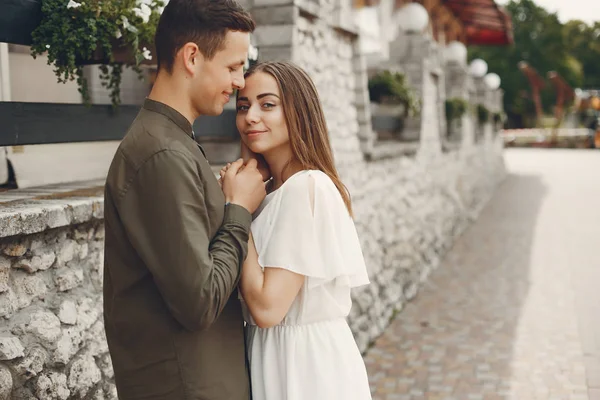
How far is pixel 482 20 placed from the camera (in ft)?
48.1

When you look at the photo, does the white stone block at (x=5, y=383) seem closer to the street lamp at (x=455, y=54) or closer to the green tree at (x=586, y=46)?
the street lamp at (x=455, y=54)

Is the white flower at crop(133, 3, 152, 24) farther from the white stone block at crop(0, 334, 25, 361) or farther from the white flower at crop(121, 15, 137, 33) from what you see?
the white stone block at crop(0, 334, 25, 361)

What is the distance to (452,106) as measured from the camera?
33.3ft

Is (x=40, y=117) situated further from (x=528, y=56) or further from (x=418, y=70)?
(x=528, y=56)

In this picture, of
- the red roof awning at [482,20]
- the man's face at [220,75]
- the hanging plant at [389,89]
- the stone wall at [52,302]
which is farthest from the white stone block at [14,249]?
the red roof awning at [482,20]

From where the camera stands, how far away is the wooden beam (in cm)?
298

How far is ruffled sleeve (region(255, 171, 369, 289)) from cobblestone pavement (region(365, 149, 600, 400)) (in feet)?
9.81

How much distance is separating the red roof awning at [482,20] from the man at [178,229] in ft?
38.9

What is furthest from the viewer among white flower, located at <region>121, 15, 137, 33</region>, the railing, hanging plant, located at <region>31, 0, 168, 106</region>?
white flower, located at <region>121, 15, 137, 33</region>

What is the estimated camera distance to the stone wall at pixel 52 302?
2.43m

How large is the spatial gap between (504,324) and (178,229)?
523 cm

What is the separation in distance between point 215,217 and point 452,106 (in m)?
8.95

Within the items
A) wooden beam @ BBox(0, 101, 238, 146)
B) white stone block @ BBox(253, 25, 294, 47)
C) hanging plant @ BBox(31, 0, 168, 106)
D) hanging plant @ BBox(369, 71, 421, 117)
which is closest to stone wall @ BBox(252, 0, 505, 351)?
white stone block @ BBox(253, 25, 294, 47)

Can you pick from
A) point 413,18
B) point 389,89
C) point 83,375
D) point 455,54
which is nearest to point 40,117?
point 83,375
